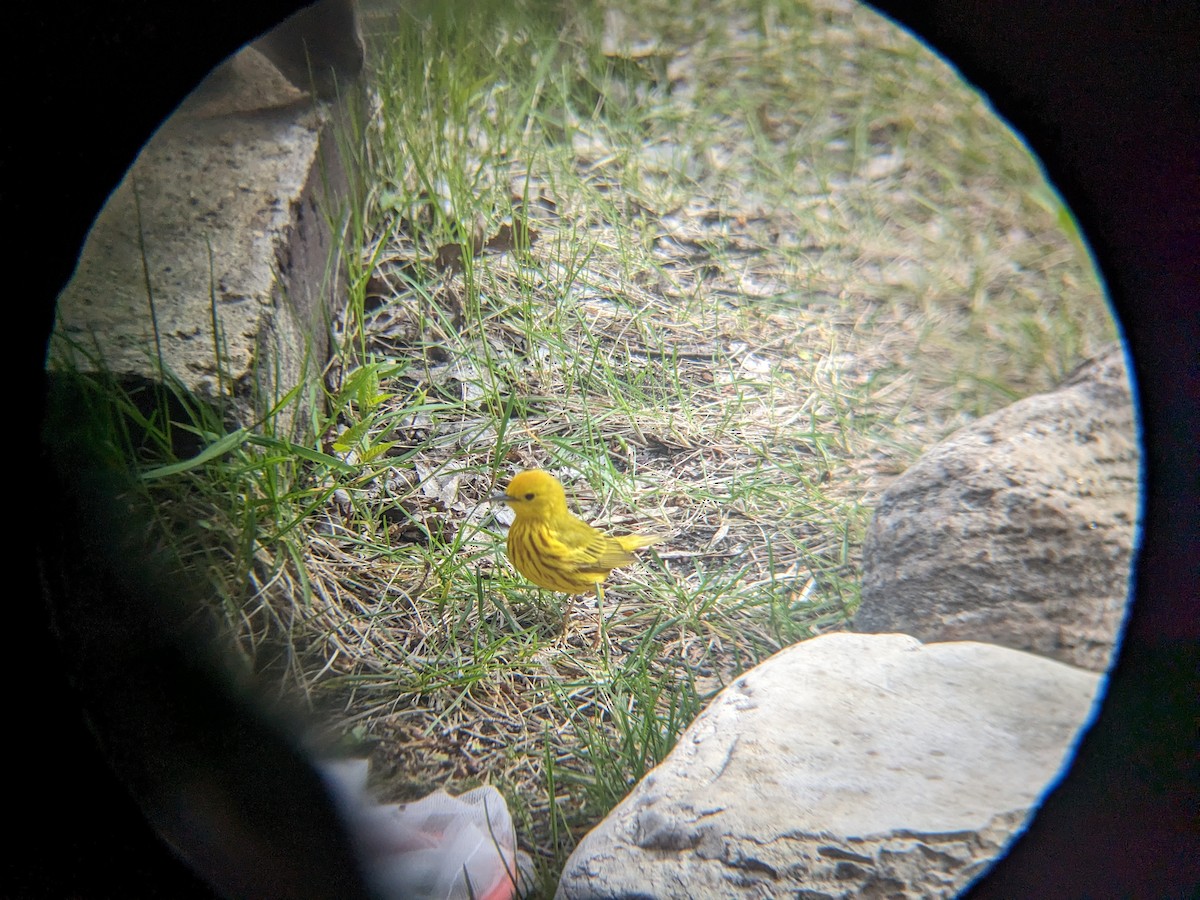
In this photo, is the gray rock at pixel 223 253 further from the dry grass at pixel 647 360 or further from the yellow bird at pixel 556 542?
the yellow bird at pixel 556 542

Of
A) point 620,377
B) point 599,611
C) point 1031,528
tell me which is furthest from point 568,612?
point 1031,528

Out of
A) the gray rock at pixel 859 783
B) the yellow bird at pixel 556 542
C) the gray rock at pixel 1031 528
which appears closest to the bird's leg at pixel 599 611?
the yellow bird at pixel 556 542

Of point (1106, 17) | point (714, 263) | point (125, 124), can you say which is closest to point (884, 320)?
point (714, 263)

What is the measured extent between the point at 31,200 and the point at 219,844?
78 cm

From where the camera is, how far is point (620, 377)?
80 cm

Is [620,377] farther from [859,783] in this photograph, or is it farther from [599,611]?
[859,783]

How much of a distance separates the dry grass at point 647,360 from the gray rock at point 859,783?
0.15ft

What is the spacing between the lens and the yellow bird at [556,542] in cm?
75

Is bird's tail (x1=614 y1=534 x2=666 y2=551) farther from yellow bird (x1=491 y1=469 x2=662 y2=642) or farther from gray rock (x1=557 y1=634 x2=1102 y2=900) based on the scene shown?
gray rock (x1=557 y1=634 x2=1102 y2=900)

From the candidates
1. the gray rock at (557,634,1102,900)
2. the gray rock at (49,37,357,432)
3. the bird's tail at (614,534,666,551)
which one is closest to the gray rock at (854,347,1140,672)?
the gray rock at (557,634,1102,900)

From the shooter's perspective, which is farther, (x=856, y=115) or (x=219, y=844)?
(x=219, y=844)

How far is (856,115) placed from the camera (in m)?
0.75

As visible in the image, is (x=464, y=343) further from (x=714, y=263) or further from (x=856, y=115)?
(x=856, y=115)

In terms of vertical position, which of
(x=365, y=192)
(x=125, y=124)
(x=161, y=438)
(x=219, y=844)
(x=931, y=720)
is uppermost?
(x=125, y=124)
